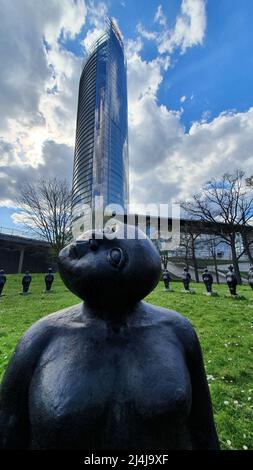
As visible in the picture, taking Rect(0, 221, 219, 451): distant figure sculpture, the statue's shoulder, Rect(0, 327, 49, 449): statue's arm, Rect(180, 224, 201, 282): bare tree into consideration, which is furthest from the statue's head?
Rect(180, 224, 201, 282): bare tree

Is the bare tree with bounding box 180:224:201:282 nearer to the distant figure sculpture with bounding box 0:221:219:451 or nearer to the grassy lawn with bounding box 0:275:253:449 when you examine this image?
the grassy lawn with bounding box 0:275:253:449

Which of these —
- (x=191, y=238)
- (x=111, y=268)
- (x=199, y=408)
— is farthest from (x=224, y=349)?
(x=191, y=238)

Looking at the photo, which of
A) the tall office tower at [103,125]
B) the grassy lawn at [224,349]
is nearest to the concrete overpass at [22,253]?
the tall office tower at [103,125]

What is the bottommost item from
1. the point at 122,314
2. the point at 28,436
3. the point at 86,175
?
the point at 28,436

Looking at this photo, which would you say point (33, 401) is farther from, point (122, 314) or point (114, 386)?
point (122, 314)

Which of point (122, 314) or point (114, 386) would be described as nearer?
point (114, 386)

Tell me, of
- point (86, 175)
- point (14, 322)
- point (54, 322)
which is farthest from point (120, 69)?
point (54, 322)
